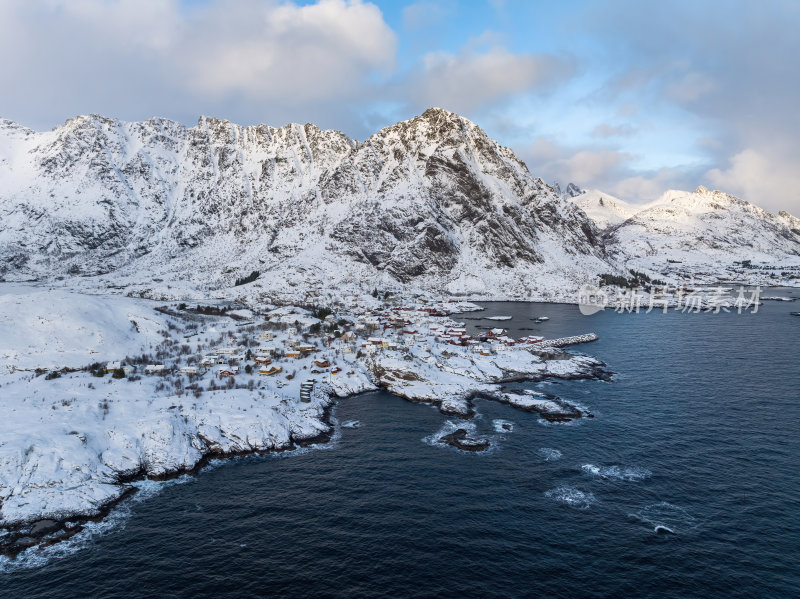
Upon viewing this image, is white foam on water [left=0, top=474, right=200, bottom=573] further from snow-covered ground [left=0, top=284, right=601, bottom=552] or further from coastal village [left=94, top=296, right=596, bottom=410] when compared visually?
coastal village [left=94, top=296, right=596, bottom=410]

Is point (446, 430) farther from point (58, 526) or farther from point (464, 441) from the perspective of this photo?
point (58, 526)

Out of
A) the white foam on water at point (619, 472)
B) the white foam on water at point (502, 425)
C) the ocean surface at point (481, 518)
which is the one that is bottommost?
the ocean surface at point (481, 518)

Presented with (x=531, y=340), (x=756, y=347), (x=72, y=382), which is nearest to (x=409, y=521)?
(x=72, y=382)

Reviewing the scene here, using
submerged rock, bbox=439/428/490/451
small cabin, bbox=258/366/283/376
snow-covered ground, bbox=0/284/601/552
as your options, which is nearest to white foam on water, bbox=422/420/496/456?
submerged rock, bbox=439/428/490/451

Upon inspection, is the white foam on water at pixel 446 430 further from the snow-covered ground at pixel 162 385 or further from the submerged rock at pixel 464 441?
the snow-covered ground at pixel 162 385

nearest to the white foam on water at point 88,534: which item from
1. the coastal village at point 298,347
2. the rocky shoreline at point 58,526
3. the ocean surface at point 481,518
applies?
the ocean surface at point 481,518

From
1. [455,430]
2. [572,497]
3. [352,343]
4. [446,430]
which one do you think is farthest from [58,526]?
[352,343]
